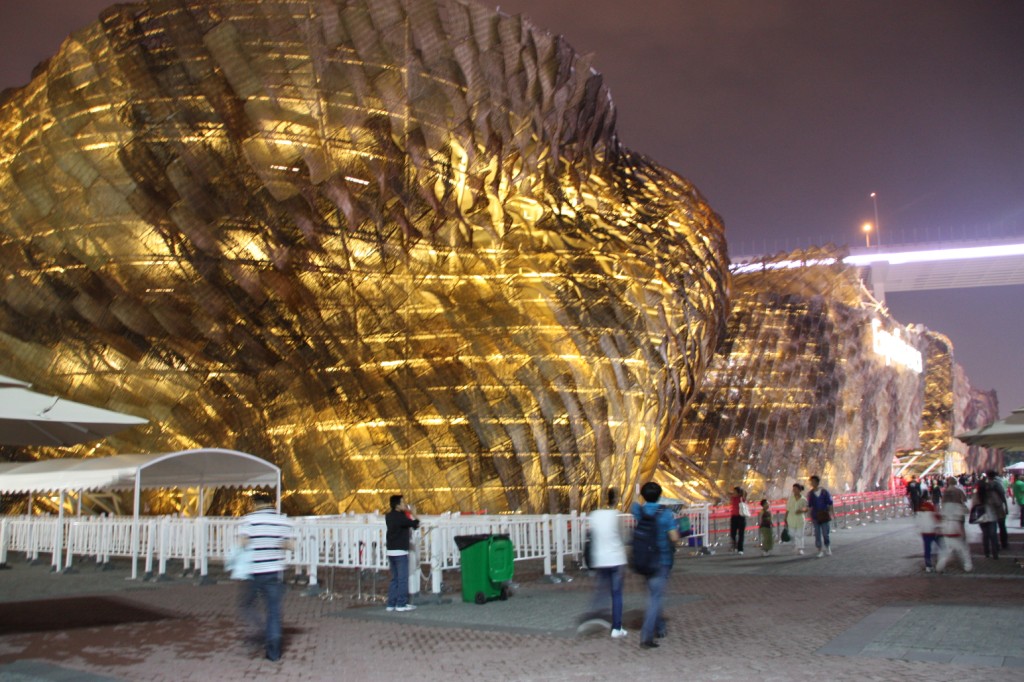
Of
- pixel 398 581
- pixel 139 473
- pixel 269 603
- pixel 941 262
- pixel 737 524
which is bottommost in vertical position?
pixel 398 581

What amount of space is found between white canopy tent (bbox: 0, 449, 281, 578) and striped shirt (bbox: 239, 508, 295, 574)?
696 centimetres

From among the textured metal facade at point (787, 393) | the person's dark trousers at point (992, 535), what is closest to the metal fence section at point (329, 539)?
the person's dark trousers at point (992, 535)

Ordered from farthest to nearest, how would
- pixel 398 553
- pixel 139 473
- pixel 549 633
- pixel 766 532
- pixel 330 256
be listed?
pixel 330 256
pixel 766 532
pixel 139 473
pixel 398 553
pixel 549 633

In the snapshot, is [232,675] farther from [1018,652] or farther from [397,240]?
[397,240]

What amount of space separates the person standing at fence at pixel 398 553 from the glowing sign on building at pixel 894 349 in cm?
4258

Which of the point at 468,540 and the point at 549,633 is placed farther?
the point at 468,540

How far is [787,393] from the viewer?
41938 mm

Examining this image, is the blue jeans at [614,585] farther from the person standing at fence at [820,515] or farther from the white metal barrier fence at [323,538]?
the person standing at fence at [820,515]

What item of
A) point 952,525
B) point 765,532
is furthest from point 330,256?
point 952,525

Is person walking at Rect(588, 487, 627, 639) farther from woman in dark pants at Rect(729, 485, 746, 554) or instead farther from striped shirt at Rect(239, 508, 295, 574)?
woman in dark pants at Rect(729, 485, 746, 554)

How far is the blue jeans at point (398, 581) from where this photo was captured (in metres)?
11.4

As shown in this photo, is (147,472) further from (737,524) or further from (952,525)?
(952,525)

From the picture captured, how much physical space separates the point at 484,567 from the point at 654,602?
12.4 ft

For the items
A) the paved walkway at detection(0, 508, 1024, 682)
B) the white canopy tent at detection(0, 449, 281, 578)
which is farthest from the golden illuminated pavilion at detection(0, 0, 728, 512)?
the paved walkway at detection(0, 508, 1024, 682)
